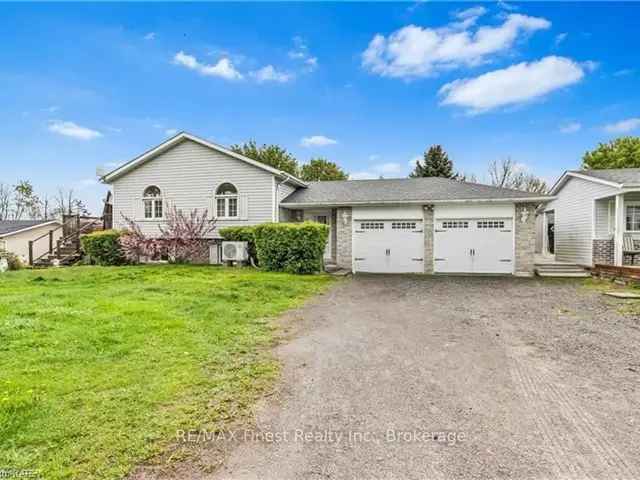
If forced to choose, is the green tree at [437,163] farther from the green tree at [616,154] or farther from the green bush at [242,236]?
the green bush at [242,236]

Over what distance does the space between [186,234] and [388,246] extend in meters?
7.86

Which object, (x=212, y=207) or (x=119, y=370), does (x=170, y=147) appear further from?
(x=119, y=370)

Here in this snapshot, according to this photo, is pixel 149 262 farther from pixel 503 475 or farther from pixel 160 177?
pixel 503 475

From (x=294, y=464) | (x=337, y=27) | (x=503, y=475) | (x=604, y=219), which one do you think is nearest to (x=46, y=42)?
(x=337, y=27)

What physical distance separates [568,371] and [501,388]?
1.12m

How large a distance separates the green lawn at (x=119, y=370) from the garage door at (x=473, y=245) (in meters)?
7.28

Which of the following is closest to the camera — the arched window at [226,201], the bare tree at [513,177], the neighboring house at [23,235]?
the arched window at [226,201]

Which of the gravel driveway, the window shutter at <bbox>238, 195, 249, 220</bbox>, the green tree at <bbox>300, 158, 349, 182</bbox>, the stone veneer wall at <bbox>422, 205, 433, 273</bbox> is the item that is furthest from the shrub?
the green tree at <bbox>300, 158, 349, 182</bbox>

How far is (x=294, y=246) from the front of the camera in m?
12.4

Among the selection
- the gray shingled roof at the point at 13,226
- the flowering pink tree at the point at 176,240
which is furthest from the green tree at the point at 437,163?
the gray shingled roof at the point at 13,226

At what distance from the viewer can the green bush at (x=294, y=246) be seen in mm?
12281

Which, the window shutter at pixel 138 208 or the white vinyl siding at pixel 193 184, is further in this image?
the window shutter at pixel 138 208

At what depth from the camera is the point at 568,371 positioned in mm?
4234

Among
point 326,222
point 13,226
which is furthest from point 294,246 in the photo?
point 13,226
